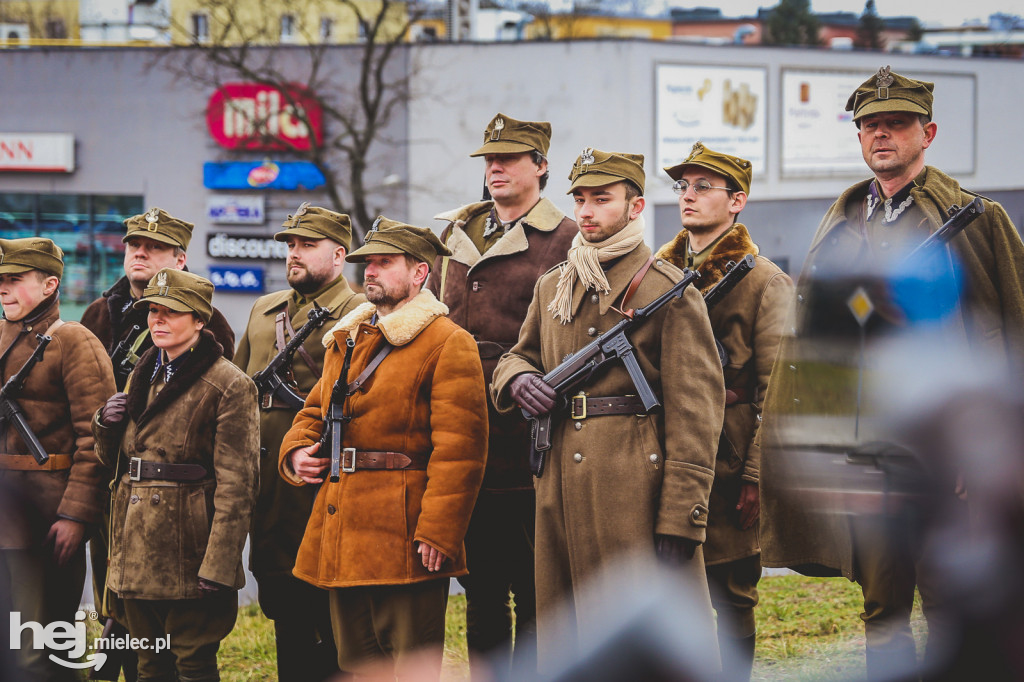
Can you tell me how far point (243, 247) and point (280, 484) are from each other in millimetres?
19887

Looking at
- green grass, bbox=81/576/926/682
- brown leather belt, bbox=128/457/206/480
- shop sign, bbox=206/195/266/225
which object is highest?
shop sign, bbox=206/195/266/225

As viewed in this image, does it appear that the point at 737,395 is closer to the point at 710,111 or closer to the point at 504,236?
the point at 504,236

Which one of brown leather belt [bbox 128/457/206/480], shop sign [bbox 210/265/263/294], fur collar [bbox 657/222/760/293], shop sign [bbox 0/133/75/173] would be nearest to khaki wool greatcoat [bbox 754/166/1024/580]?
fur collar [bbox 657/222/760/293]

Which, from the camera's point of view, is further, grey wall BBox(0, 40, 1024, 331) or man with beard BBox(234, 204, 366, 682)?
grey wall BBox(0, 40, 1024, 331)

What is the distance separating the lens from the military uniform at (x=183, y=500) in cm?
404

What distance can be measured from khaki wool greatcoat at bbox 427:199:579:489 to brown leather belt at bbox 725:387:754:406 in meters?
0.86

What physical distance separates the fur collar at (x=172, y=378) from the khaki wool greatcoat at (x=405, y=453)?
56 cm

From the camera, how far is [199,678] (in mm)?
4055

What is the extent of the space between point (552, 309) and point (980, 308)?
1.70m

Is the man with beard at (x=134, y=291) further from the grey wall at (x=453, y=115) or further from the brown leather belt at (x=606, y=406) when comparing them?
the grey wall at (x=453, y=115)

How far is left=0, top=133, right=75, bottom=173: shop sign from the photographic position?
24.4 m

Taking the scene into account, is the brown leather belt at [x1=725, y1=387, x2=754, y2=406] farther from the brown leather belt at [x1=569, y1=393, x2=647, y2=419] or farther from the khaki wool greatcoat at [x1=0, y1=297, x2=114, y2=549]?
the khaki wool greatcoat at [x1=0, y1=297, x2=114, y2=549]

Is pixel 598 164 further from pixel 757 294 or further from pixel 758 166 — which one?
pixel 758 166

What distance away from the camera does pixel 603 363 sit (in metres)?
3.60
